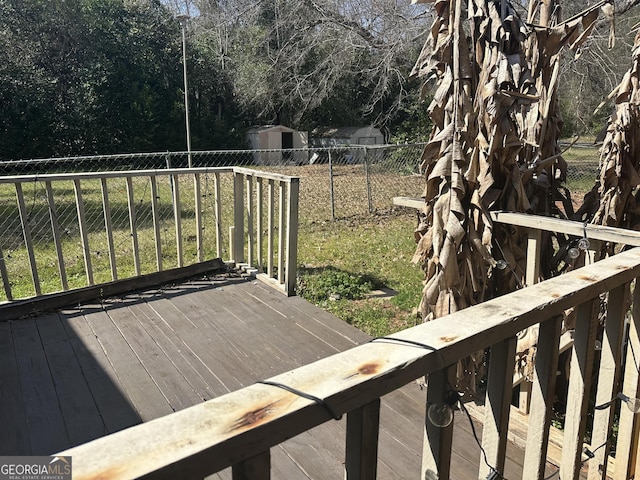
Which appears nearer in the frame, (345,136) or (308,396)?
(308,396)

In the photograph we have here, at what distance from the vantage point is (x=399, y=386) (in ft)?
2.53

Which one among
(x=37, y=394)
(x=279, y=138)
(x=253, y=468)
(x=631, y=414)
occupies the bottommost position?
(x=37, y=394)

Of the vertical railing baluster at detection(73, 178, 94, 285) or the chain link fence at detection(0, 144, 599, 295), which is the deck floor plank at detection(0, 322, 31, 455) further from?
the chain link fence at detection(0, 144, 599, 295)

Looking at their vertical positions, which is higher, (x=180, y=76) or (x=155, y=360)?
(x=180, y=76)

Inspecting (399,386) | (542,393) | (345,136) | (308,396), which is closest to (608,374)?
(542,393)

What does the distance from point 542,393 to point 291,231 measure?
2996mm

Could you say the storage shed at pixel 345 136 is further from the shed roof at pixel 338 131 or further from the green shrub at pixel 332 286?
the green shrub at pixel 332 286

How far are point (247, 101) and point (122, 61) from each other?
479 centimetres

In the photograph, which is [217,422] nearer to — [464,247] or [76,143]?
[464,247]

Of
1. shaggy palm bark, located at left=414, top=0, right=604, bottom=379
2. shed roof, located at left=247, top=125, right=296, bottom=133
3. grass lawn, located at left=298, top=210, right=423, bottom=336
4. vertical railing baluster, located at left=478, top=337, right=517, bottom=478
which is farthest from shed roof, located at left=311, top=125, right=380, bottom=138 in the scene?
vertical railing baluster, located at left=478, top=337, right=517, bottom=478

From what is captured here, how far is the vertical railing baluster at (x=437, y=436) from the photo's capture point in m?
0.86

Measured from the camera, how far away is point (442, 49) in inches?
88.0

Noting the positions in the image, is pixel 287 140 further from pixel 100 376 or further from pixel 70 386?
pixel 70 386

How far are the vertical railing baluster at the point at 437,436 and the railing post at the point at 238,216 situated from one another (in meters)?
3.81
